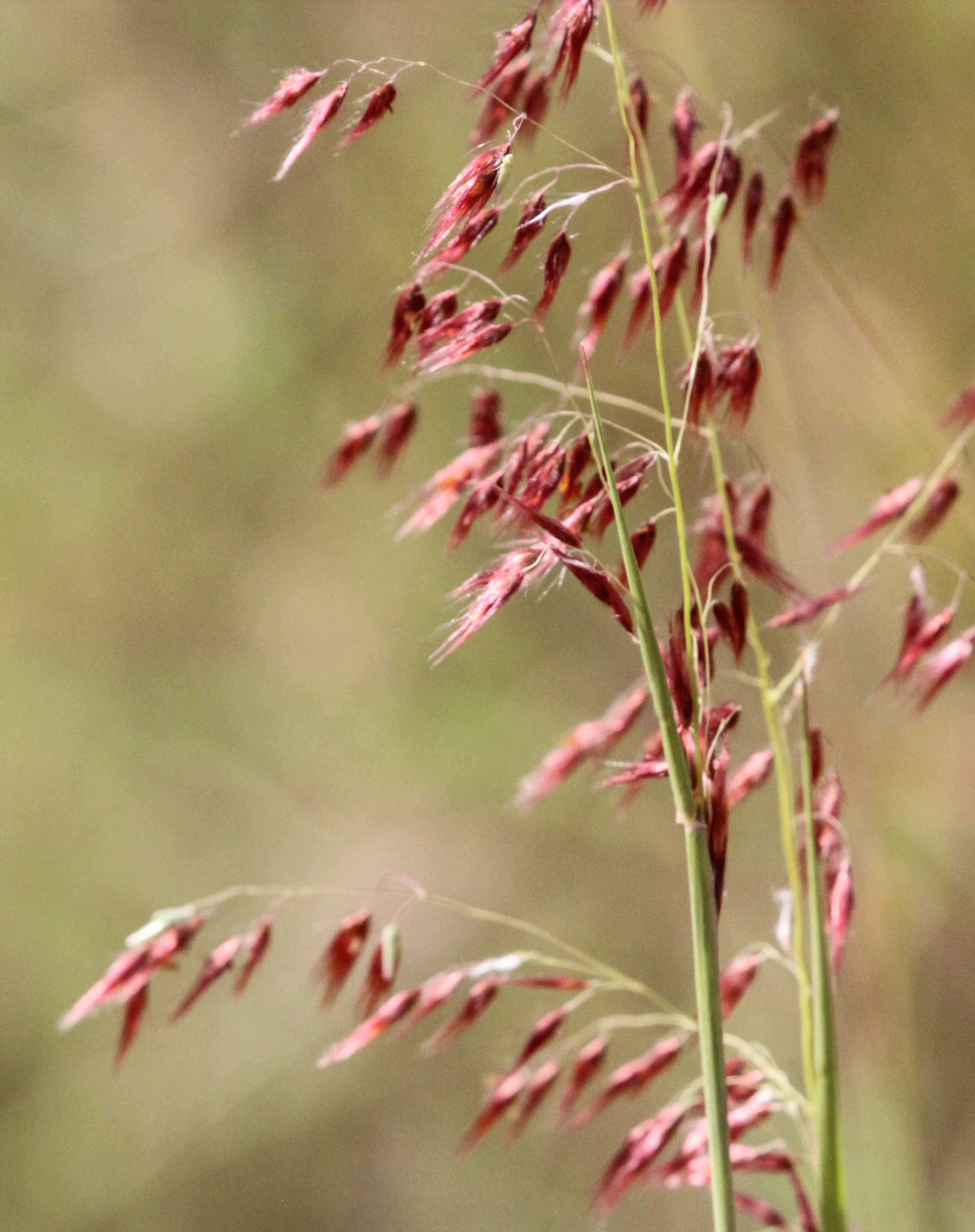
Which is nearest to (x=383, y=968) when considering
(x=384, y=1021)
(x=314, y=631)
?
Answer: (x=384, y=1021)

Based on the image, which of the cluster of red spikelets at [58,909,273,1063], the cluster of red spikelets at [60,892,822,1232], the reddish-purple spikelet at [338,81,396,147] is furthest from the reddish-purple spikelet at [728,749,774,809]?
the reddish-purple spikelet at [338,81,396,147]

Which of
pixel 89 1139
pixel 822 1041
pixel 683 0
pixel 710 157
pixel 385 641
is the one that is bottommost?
pixel 89 1139

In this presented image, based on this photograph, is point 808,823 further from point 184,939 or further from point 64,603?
point 64,603

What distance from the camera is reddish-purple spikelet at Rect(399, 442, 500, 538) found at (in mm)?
577

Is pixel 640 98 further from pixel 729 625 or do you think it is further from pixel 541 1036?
pixel 541 1036

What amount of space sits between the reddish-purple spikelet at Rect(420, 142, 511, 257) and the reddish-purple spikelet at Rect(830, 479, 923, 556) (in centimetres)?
31

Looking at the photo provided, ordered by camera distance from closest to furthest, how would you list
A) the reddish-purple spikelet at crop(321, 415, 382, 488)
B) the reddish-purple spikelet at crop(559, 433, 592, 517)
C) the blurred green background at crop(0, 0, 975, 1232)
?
1. the reddish-purple spikelet at crop(559, 433, 592, 517)
2. the reddish-purple spikelet at crop(321, 415, 382, 488)
3. the blurred green background at crop(0, 0, 975, 1232)

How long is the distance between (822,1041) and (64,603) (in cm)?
114

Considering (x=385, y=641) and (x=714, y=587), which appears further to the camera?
(x=385, y=641)

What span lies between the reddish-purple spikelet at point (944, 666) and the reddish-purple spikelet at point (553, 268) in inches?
11.3

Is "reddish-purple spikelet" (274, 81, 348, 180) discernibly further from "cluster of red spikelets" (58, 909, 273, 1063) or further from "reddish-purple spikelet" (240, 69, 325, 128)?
"cluster of red spikelets" (58, 909, 273, 1063)

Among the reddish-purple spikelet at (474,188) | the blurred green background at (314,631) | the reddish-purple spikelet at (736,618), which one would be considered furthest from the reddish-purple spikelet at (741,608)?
the blurred green background at (314,631)

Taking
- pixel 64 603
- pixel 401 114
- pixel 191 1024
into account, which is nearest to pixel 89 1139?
pixel 191 1024

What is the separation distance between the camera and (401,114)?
129 centimetres
